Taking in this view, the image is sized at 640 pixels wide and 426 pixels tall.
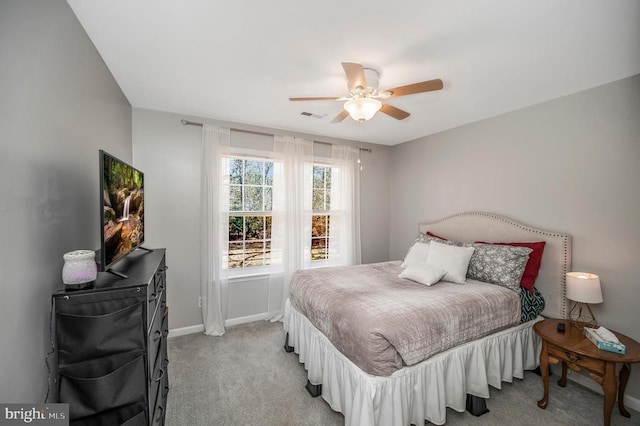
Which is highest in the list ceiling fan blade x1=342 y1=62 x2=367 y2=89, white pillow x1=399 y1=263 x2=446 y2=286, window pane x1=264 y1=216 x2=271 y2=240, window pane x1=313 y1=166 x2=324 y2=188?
ceiling fan blade x1=342 y1=62 x2=367 y2=89

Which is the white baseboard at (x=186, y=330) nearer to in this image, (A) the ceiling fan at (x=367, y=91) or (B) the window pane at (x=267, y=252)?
(B) the window pane at (x=267, y=252)

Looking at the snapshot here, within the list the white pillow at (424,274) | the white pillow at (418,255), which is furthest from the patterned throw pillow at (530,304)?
the white pillow at (418,255)

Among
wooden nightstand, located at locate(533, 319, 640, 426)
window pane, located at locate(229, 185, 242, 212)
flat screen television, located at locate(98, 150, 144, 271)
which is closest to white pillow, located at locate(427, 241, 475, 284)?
wooden nightstand, located at locate(533, 319, 640, 426)

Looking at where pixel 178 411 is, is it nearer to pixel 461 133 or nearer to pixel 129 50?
pixel 129 50

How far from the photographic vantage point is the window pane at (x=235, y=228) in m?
3.53

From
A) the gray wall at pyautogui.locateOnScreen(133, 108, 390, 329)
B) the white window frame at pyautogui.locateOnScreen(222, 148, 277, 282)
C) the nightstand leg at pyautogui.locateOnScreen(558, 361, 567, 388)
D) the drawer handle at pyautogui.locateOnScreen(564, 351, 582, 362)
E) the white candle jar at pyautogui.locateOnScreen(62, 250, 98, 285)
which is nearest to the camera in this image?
the white candle jar at pyautogui.locateOnScreen(62, 250, 98, 285)

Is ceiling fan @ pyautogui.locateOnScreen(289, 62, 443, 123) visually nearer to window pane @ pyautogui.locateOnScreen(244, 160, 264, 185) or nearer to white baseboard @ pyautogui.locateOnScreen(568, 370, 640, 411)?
window pane @ pyautogui.locateOnScreen(244, 160, 264, 185)

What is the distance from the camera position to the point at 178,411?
1996 millimetres

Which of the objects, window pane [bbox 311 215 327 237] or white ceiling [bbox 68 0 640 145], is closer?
white ceiling [bbox 68 0 640 145]

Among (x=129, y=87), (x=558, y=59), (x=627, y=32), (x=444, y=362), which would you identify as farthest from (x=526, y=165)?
(x=129, y=87)

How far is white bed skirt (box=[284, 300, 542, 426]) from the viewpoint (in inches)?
64.1

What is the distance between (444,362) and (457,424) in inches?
17.3

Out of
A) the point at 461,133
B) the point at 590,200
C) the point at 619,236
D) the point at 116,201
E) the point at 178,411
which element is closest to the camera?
the point at 116,201

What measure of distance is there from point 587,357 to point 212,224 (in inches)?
141
